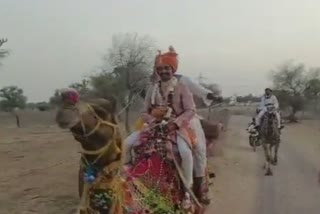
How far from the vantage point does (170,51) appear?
724 centimetres

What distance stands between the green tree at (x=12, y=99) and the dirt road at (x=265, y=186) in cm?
6117

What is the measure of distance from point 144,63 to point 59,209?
23.1 meters

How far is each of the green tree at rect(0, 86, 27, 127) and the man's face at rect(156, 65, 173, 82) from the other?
73.5 metres

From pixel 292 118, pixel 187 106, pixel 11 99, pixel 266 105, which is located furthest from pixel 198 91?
pixel 11 99

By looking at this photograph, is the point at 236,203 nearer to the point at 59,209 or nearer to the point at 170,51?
the point at 59,209

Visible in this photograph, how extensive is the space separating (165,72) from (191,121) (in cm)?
67

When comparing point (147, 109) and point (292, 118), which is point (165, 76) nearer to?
point (147, 109)

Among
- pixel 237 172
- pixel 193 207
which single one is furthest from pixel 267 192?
pixel 193 207

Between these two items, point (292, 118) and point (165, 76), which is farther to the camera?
point (292, 118)

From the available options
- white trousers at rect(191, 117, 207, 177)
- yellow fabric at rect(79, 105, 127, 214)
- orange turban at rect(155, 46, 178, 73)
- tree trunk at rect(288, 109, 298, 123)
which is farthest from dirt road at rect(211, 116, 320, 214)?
tree trunk at rect(288, 109, 298, 123)

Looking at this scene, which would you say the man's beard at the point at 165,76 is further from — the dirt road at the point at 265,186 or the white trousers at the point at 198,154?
the dirt road at the point at 265,186

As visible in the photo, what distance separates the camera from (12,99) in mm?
81875

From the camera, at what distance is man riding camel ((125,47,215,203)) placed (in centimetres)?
692

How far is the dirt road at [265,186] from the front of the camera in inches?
474
